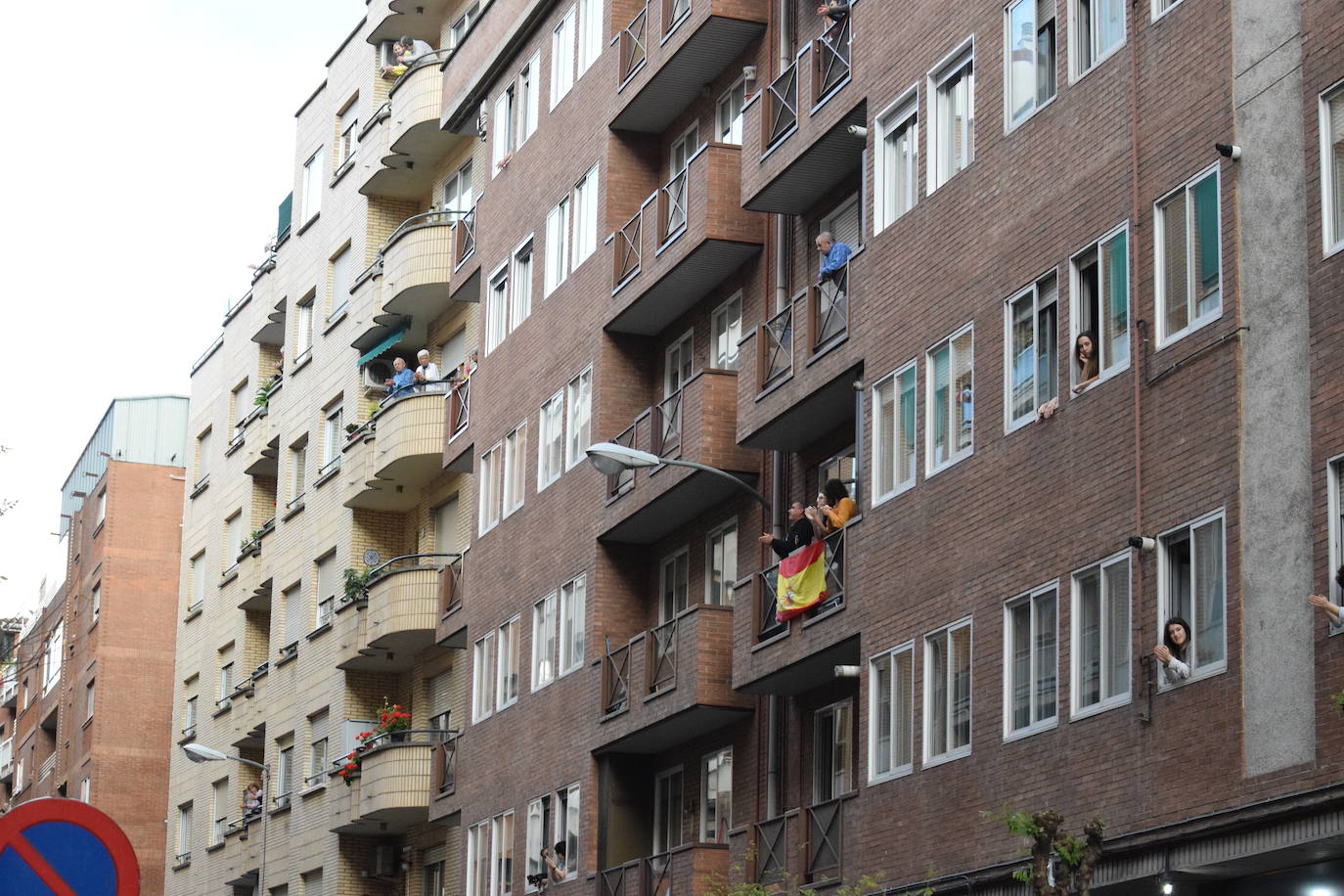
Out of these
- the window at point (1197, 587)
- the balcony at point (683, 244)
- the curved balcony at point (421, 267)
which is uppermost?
the curved balcony at point (421, 267)

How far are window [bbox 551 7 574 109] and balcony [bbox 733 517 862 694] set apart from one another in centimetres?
1266

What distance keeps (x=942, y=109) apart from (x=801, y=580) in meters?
5.80

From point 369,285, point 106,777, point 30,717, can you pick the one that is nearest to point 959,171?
point 369,285

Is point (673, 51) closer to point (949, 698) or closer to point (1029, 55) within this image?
point (1029, 55)

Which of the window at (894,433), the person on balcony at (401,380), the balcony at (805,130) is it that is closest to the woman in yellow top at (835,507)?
the window at (894,433)

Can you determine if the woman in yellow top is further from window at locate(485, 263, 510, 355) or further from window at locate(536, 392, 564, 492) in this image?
window at locate(485, 263, 510, 355)

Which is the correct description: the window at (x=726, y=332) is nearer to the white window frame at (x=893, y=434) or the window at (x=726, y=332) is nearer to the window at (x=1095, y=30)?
the white window frame at (x=893, y=434)

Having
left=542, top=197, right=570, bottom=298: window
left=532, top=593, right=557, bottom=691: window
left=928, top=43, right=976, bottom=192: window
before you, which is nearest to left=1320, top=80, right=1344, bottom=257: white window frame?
left=928, top=43, right=976, bottom=192: window

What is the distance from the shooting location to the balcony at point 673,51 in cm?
3241

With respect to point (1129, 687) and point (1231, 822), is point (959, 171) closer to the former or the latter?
point (1129, 687)

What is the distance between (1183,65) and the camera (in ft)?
66.3

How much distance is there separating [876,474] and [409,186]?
26615 millimetres

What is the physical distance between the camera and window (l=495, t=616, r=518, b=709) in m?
37.1

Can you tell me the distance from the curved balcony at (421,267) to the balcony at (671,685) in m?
14.3
